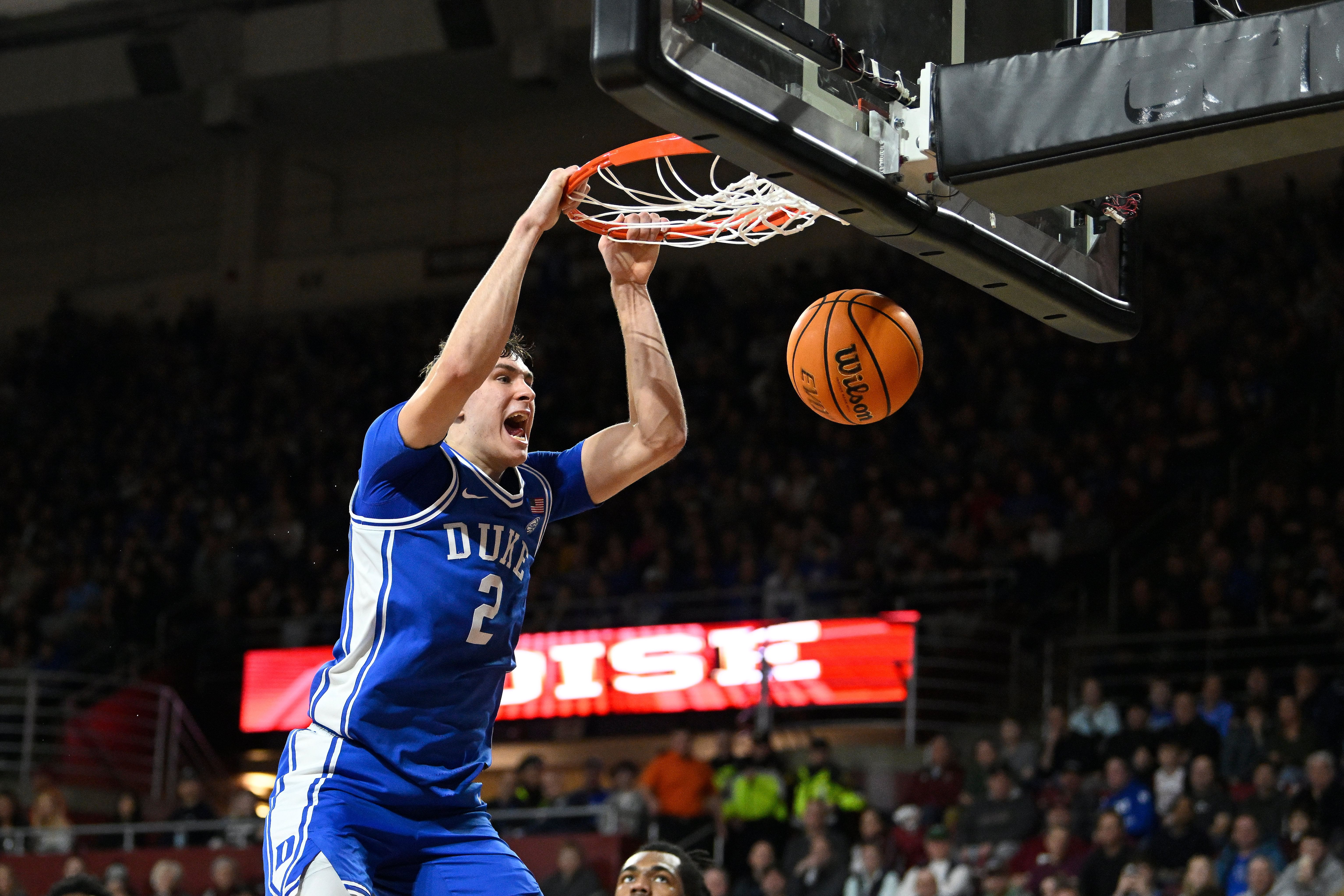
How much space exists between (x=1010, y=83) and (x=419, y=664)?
6.72 ft

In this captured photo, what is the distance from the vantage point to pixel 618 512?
59.4 ft

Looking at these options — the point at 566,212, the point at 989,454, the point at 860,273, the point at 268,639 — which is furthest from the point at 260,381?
the point at 566,212

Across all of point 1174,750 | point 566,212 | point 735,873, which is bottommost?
point 735,873

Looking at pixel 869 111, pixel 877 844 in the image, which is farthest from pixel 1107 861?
pixel 869 111

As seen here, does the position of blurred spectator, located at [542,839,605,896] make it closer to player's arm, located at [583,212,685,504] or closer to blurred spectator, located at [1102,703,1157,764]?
blurred spectator, located at [1102,703,1157,764]

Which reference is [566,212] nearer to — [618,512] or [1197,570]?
[1197,570]

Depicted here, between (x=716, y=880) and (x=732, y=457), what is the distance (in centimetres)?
843

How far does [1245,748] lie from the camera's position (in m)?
11.4

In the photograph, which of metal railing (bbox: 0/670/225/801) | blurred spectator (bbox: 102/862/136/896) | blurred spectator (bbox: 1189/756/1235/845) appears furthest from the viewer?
metal railing (bbox: 0/670/225/801)

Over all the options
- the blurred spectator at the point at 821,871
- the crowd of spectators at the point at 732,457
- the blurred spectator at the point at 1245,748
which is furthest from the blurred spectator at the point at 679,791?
the blurred spectator at the point at 1245,748

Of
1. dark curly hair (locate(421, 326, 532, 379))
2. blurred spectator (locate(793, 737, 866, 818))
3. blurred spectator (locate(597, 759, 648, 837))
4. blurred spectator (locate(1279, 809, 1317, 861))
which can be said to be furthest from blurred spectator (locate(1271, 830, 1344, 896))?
dark curly hair (locate(421, 326, 532, 379))

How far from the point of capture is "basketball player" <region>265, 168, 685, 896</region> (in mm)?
4102

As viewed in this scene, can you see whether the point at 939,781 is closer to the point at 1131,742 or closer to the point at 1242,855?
the point at 1131,742

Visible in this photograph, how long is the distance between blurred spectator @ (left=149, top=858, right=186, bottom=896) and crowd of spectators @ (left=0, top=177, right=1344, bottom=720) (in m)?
4.13
